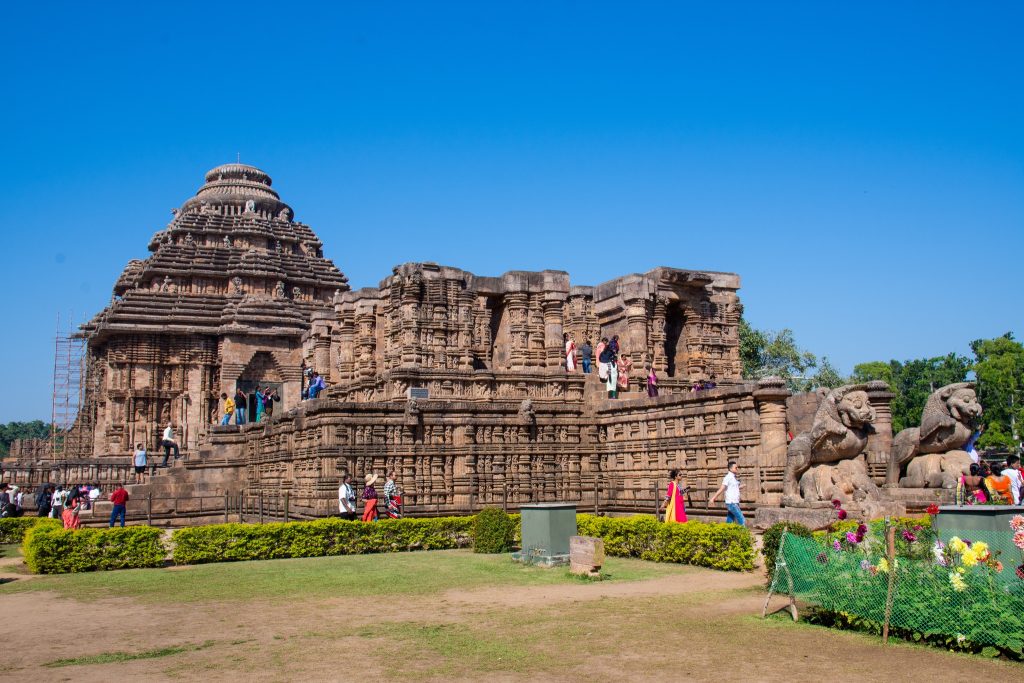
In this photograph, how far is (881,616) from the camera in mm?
9234

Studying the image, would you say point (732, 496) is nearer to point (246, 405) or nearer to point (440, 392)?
point (440, 392)

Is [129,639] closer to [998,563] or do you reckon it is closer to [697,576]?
[697,576]

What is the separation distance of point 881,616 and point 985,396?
45.9 m

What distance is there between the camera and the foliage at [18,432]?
130375 mm

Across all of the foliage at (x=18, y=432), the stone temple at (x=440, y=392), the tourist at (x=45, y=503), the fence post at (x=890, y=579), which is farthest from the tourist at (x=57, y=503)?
the foliage at (x=18, y=432)

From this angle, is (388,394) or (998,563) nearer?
(998,563)

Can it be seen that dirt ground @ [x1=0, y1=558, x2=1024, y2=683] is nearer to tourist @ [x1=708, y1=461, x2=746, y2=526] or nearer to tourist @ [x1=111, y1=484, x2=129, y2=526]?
tourist @ [x1=708, y1=461, x2=746, y2=526]

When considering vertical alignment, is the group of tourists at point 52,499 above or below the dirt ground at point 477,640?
above

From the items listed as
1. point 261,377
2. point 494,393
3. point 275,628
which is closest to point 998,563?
point 275,628

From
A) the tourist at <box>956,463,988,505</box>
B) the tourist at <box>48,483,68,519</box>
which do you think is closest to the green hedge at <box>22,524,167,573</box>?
the tourist at <box>48,483,68,519</box>

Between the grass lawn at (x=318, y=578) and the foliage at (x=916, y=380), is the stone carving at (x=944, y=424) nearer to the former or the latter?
the grass lawn at (x=318, y=578)

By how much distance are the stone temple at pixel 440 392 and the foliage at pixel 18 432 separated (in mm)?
97571

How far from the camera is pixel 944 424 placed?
16.6 m

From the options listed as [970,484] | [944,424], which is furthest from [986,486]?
[944,424]
